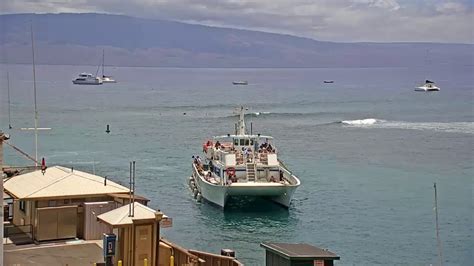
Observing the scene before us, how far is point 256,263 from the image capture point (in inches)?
1363

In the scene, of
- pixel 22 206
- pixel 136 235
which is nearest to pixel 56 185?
pixel 22 206

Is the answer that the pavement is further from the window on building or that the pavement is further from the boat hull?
the boat hull

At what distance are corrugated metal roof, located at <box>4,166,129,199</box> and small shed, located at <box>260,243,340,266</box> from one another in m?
5.32

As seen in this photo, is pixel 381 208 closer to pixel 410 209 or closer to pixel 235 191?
pixel 410 209

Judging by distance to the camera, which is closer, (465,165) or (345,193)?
(345,193)

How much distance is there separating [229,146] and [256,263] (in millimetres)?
21156

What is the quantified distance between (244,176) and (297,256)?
35.5 meters

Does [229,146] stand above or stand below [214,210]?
above

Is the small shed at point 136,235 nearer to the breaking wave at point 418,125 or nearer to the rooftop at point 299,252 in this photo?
the rooftop at point 299,252

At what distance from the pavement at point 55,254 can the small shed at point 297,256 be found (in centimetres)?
405

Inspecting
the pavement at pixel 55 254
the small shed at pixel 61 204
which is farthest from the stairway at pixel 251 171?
the pavement at pixel 55 254

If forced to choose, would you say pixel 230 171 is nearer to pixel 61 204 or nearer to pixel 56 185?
pixel 56 185

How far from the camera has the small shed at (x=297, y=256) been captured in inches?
588

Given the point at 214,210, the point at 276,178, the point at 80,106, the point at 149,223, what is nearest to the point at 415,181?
the point at 276,178
